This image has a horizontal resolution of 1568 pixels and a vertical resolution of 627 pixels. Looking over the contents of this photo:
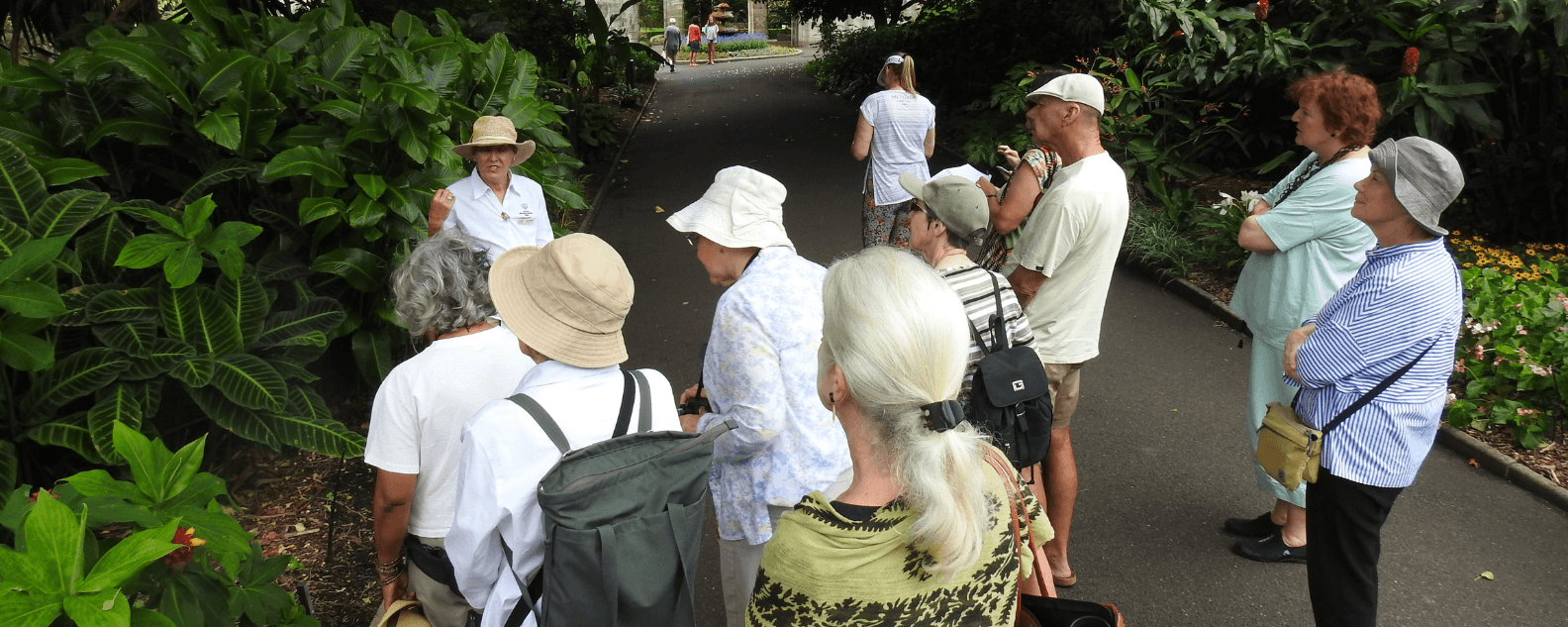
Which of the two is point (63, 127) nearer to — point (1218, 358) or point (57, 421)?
point (57, 421)

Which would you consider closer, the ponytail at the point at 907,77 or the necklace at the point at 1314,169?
the necklace at the point at 1314,169

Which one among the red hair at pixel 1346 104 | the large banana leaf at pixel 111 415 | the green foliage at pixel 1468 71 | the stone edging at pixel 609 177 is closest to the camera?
the large banana leaf at pixel 111 415

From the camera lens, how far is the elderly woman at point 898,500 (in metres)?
1.71

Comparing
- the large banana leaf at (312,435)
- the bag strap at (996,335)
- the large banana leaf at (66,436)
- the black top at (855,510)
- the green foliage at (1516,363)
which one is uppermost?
the black top at (855,510)

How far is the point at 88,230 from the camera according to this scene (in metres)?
4.04

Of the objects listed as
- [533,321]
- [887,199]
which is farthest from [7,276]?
[887,199]

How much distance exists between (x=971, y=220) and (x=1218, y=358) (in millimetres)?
4292

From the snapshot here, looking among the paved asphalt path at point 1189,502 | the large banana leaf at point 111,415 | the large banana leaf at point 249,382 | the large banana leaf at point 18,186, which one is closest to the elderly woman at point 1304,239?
the paved asphalt path at point 1189,502

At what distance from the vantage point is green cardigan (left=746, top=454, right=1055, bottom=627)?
1.75 meters

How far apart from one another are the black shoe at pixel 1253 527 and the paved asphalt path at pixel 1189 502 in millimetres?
59

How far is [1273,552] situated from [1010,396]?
2.21 metres

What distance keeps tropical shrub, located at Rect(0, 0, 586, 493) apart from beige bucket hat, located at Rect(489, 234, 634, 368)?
1.70 meters

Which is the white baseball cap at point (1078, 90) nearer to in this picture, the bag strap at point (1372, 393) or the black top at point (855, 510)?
the bag strap at point (1372, 393)

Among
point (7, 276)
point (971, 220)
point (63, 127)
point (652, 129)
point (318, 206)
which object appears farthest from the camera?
point (652, 129)
